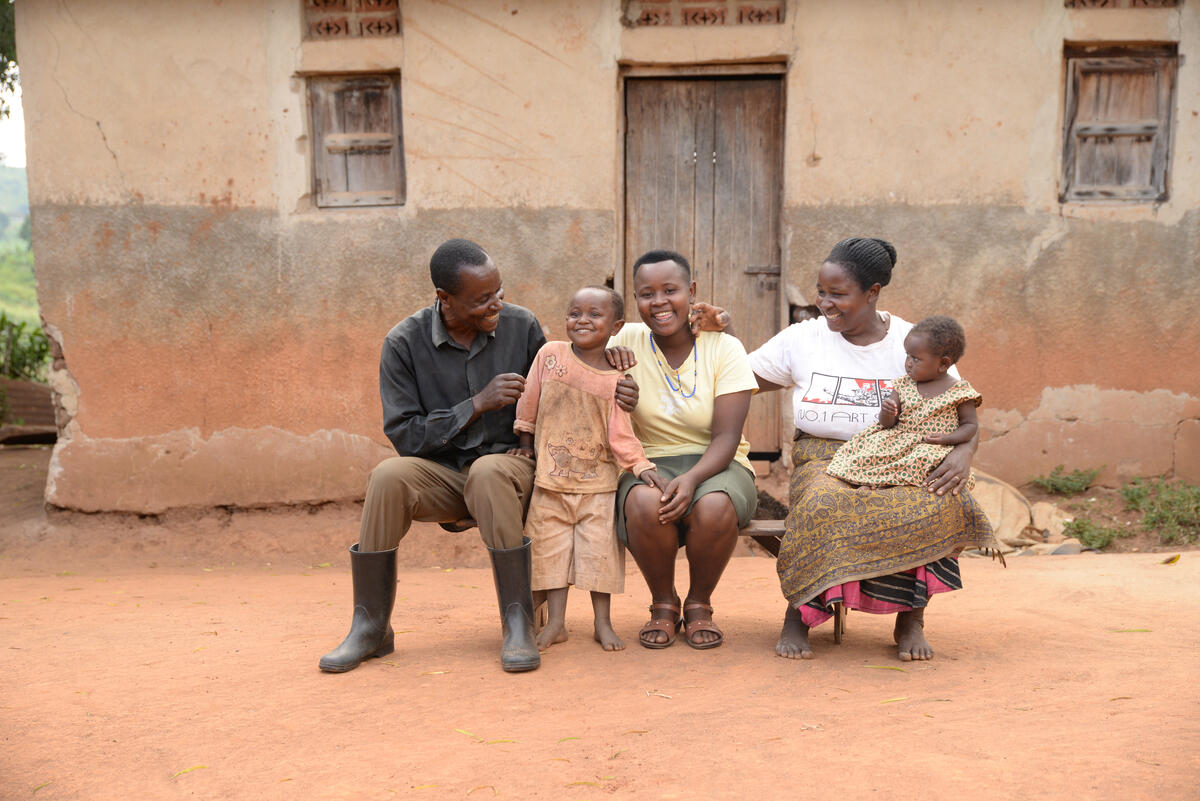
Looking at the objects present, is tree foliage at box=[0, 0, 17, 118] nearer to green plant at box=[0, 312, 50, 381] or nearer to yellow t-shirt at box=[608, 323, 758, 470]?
green plant at box=[0, 312, 50, 381]

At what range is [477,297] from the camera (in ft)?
11.7

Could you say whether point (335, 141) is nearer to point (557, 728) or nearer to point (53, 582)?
point (53, 582)

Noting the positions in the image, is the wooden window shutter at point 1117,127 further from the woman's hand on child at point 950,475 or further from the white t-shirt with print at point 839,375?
the woman's hand on child at point 950,475

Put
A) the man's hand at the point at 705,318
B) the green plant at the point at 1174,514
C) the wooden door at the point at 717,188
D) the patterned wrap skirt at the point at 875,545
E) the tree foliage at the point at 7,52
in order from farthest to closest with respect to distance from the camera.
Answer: the tree foliage at the point at 7,52
the wooden door at the point at 717,188
the green plant at the point at 1174,514
the man's hand at the point at 705,318
the patterned wrap skirt at the point at 875,545

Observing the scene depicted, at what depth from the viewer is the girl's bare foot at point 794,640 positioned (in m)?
3.41

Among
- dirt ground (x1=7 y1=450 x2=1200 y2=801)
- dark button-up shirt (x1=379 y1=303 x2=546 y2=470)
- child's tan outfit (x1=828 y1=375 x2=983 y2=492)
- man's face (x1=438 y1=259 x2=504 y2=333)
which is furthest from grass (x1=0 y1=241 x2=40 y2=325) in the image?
child's tan outfit (x1=828 y1=375 x2=983 y2=492)

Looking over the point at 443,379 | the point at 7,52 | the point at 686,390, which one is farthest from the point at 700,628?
the point at 7,52

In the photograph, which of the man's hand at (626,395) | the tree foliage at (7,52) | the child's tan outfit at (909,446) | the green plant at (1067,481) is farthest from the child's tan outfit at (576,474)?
the tree foliage at (7,52)

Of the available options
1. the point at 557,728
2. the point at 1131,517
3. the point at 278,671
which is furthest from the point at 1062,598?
the point at 278,671

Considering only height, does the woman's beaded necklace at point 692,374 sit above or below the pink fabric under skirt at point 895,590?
above

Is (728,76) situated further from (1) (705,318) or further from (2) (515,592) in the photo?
(2) (515,592)

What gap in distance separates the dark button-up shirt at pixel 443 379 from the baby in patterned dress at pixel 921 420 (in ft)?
4.16

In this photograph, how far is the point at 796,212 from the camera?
616 centimetres

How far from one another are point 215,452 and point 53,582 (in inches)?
49.7
